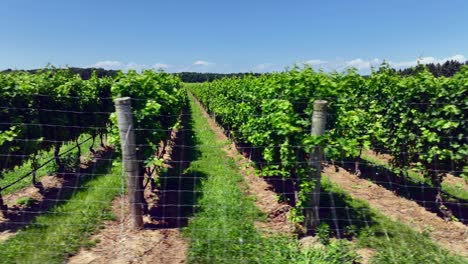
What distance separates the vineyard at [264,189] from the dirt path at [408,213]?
0.04 metres

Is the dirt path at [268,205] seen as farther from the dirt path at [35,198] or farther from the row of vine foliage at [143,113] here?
the dirt path at [35,198]

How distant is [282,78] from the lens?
249 inches

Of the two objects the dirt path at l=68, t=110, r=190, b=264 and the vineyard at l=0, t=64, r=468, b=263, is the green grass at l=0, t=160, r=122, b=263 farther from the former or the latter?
the dirt path at l=68, t=110, r=190, b=264

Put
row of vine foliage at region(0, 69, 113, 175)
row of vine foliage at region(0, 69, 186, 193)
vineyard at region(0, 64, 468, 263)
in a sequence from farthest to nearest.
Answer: row of vine foliage at region(0, 69, 113, 175)
row of vine foliage at region(0, 69, 186, 193)
vineyard at region(0, 64, 468, 263)

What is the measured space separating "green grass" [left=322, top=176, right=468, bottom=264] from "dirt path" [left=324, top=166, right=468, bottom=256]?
379 millimetres

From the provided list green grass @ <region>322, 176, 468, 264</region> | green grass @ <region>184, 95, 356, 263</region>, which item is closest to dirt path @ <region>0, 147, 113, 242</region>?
green grass @ <region>184, 95, 356, 263</region>

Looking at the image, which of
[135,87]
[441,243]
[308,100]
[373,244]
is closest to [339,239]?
[373,244]

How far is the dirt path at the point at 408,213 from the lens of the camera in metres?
5.88

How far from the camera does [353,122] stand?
6262mm

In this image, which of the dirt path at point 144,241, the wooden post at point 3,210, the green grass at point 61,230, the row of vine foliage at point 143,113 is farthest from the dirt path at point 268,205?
the wooden post at point 3,210

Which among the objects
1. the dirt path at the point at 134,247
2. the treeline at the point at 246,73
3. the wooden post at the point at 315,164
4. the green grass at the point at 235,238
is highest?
the treeline at the point at 246,73

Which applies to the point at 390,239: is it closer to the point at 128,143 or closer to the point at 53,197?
the point at 128,143

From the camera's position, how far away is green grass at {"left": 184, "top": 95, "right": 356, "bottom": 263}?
477 centimetres

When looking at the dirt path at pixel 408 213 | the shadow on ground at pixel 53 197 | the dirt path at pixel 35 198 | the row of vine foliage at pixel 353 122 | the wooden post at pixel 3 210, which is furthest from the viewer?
the wooden post at pixel 3 210
